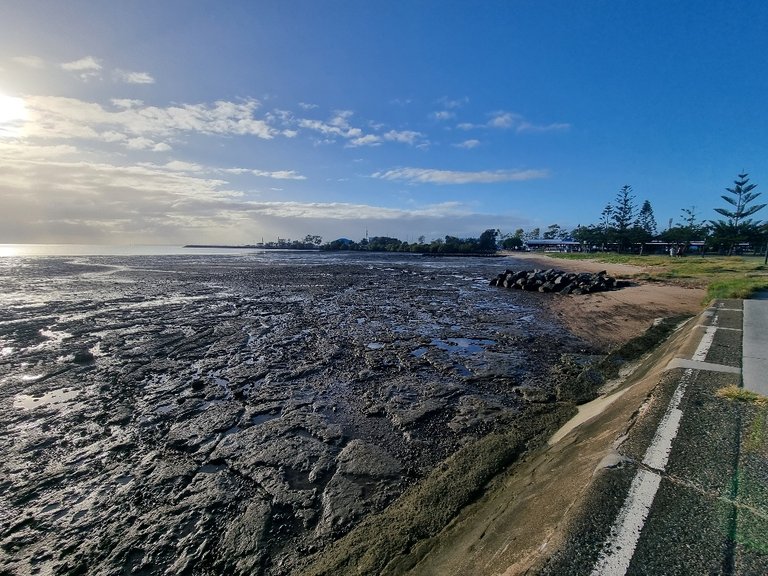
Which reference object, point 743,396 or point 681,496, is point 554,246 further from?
point 681,496

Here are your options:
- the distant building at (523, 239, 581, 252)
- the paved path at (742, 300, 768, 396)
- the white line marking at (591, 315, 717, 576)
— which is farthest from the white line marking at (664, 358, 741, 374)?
the distant building at (523, 239, 581, 252)

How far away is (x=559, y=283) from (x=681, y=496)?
23.9 meters

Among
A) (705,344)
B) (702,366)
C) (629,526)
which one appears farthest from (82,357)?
(705,344)

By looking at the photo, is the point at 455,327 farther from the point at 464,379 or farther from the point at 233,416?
the point at 233,416

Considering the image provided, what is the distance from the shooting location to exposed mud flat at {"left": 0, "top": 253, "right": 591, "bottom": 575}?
139 inches

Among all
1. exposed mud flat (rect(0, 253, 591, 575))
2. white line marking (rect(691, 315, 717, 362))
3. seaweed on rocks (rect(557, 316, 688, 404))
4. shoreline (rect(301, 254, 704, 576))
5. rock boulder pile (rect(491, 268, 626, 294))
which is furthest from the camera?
rock boulder pile (rect(491, 268, 626, 294))

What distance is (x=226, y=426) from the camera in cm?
573

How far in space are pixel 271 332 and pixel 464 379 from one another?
23.7 feet

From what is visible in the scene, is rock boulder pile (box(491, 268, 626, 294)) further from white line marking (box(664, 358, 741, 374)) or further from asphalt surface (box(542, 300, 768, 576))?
asphalt surface (box(542, 300, 768, 576))

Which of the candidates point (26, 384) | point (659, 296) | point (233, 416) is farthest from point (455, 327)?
point (659, 296)

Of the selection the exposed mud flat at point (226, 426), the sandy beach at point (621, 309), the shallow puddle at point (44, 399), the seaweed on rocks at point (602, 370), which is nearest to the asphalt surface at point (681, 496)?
the exposed mud flat at point (226, 426)

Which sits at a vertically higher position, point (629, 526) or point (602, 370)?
point (629, 526)

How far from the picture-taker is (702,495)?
2.52 meters

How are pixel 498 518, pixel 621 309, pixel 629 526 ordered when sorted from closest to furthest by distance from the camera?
1. pixel 629 526
2. pixel 498 518
3. pixel 621 309
